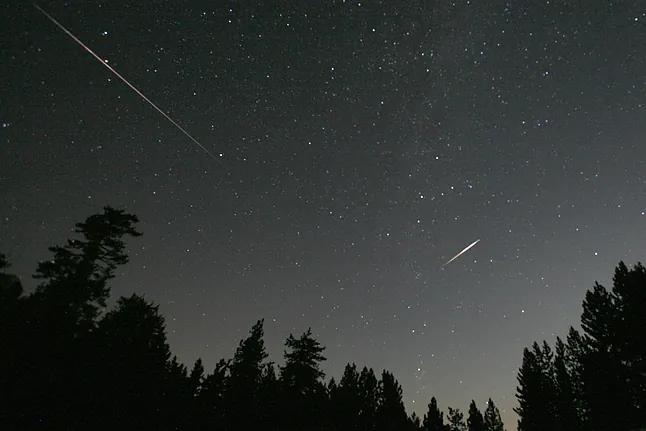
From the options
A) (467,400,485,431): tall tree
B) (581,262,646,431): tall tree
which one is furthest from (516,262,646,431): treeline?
(467,400,485,431): tall tree

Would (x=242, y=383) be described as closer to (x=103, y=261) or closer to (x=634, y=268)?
(x=103, y=261)

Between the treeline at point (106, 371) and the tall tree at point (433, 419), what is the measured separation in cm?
3635

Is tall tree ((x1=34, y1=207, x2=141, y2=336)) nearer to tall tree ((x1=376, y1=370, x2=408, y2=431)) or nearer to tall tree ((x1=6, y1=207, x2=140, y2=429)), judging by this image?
tall tree ((x1=6, y1=207, x2=140, y2=429))

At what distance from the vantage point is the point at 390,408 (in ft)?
172

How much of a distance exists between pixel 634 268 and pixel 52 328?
37506 mm

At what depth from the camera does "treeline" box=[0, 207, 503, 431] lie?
26.7 ft

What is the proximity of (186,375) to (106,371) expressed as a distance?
28.1 feet

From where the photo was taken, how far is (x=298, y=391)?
32.0 meters

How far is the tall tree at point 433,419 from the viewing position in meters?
62.5

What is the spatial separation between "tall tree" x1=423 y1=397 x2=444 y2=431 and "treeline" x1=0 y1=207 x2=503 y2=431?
119ft

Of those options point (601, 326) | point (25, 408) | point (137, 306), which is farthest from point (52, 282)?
point (601, 326)

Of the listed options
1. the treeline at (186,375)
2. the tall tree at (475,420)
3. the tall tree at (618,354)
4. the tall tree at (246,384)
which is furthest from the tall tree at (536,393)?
the tall tree at (246,384)

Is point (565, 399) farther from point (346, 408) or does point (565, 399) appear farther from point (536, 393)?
point (346, 408)

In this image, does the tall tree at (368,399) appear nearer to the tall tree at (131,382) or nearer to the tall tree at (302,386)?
the tall tree at (302,386)
